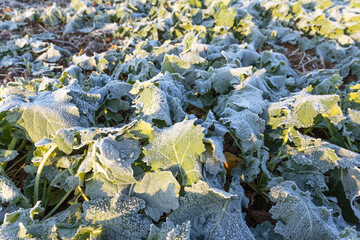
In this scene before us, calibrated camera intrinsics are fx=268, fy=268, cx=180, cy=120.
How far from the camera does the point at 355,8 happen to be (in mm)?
5023

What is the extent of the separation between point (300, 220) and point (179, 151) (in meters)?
0.81

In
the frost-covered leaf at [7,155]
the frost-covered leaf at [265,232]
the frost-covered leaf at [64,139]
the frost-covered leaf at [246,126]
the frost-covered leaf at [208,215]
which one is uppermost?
the frost-covered leaf at [64,139]

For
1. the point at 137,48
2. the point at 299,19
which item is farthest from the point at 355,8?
the point at 137,48

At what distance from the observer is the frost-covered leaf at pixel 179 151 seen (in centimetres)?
163

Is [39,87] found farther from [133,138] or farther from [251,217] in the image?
[251,217]

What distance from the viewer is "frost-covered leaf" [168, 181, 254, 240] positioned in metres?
1.49

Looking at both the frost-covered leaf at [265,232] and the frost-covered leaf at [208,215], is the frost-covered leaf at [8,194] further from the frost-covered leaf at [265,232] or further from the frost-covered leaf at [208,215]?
the frost-covered leaf at [265,232]

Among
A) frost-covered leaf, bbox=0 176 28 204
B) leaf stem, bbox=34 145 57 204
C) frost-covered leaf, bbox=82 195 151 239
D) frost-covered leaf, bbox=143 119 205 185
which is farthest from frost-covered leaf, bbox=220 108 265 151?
frost-covered leaf, bbox=0 176 28 204

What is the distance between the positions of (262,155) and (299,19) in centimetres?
421

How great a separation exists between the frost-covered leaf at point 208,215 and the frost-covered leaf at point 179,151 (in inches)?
5.3

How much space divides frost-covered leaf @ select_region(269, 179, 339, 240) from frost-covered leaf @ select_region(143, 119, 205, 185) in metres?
0.54

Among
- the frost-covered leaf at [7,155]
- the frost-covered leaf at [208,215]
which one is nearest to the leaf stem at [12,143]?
the frost-covered leaf at [7,155]

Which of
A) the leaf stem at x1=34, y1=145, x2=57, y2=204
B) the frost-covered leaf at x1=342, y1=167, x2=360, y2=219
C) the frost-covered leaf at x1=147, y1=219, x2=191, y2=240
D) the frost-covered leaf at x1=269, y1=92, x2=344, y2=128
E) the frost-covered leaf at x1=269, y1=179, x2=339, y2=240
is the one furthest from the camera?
the frost-covered leaf at x1=269, y1=92, x2=344, y2=128

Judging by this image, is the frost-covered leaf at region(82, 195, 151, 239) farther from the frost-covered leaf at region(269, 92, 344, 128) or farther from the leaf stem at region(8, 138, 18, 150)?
the frost-covered leaf at region(269, 92, 344, 128)
